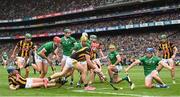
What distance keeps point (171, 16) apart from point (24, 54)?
122ft

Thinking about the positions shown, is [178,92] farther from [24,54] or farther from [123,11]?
[123,11]

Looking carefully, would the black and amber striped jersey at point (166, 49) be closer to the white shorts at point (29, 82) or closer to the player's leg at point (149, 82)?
the player's leg at point (149, 82)

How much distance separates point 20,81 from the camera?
675 inches

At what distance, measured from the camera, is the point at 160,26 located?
57.2 meters

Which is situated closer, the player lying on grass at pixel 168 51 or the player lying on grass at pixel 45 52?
the player lying on grass at pixel 45 52

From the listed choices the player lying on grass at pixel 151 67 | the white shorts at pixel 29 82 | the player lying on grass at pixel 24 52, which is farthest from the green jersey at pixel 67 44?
the player lying on grass at pixel 151 67

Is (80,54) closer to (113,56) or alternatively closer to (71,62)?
(71,62)

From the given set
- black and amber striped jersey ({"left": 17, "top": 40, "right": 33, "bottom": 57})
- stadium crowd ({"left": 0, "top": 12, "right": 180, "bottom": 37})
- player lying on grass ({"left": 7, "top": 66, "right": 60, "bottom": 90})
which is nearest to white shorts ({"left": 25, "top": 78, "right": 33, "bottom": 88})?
player lying on grass ({"left": 7, "top": 66, "right": 60, "bottom": 90})

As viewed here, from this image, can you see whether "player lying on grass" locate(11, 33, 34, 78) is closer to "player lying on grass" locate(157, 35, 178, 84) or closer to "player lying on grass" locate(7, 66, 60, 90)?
"player lying on grass" locate(7, 66, 60, 90)

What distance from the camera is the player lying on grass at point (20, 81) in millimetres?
16938

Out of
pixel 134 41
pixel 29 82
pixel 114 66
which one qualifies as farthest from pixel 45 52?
pixel 134 41

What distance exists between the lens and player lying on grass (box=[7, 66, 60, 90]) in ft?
55.6

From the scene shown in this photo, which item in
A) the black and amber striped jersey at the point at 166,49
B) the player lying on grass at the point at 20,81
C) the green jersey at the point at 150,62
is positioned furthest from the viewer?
the black and amber striped jersey at the point at 166,49

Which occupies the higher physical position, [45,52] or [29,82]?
[45,52]
